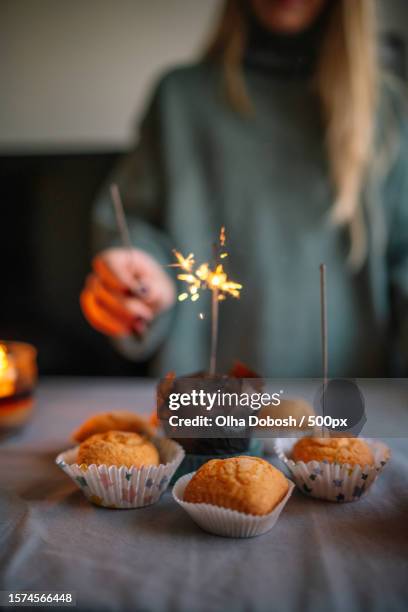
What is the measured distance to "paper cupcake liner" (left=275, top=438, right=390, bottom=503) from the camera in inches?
20.2

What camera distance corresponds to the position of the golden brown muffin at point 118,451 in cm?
53

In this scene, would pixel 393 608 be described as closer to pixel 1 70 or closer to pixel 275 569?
pixel 275 569

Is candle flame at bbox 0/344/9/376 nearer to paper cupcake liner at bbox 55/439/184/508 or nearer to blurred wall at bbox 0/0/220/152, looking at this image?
paper cupcake liner at bbox 55/439/184/508

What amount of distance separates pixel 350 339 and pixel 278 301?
202 mm

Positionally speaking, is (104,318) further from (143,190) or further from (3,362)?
(143,190)

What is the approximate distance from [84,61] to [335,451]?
4.90 ft

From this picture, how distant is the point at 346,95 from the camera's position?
1.36 meters

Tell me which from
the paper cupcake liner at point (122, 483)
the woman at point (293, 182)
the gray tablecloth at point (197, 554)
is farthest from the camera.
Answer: the woman at point (293, 182)

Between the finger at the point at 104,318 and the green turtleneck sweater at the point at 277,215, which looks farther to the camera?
the green turtleneck sweater at the point at 277,215

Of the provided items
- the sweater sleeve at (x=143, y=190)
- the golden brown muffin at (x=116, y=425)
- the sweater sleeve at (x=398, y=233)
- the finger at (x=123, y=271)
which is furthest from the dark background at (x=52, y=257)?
the golden brown muffin at (x=116, y=425)

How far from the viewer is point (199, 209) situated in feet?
4.55

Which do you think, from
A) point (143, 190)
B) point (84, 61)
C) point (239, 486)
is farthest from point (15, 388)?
point (84, 61)

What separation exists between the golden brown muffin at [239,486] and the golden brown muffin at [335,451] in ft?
0.20

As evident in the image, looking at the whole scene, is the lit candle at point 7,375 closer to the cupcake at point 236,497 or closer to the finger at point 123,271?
the finger at point 123,271
